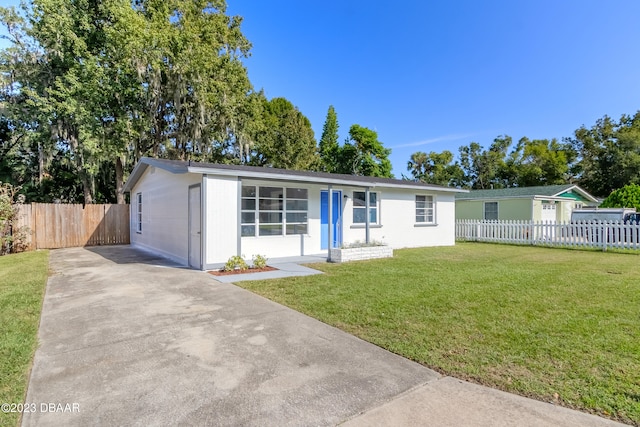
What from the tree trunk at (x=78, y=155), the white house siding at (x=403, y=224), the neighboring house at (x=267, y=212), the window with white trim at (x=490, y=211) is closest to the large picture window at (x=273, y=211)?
the neighboring house at (x=267, y=212)

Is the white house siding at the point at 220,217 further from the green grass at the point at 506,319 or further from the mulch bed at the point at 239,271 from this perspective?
the green grass at the point at 506,319

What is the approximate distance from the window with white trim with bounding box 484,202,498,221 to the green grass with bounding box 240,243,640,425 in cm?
1255

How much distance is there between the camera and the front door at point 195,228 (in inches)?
340

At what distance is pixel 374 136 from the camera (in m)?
33.0

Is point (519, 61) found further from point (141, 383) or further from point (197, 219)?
point (141, 383)

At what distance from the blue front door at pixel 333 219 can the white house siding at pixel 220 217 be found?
3316 millimetres

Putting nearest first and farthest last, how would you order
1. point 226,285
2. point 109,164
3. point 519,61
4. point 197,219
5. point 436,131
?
1. point 226,285
2. point 197,219
3. point 519,61
4. point 109,164
5. point 436,131

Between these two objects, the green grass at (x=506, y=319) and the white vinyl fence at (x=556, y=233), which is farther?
the white vinyl fence at (x=556, y=233)

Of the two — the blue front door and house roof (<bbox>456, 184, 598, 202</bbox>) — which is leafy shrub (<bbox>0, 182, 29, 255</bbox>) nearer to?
the blue front door

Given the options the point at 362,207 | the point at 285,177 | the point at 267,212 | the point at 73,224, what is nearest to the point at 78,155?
the point at 73,224

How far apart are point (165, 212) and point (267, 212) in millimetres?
3817

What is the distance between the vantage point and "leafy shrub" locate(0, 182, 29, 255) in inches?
460

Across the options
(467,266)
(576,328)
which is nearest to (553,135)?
(467,266)

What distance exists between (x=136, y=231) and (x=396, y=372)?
1457 cm
